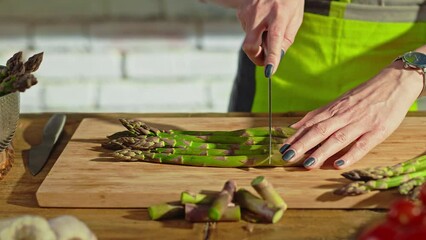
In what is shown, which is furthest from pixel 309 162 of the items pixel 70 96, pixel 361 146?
pixel 70 96

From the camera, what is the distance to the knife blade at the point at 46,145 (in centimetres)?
215

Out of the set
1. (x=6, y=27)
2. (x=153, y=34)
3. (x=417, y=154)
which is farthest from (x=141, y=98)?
(x=417, y=154)

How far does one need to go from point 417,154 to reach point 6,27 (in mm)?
2965

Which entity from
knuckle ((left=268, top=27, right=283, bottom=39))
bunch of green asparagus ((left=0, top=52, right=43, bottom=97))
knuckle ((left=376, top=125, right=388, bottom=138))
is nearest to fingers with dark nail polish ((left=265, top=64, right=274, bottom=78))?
knuckle ((left=268, top=27, right=283, bottom=39))

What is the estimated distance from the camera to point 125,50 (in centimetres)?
447

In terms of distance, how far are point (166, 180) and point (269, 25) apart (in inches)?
23.8

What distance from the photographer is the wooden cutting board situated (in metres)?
1.88

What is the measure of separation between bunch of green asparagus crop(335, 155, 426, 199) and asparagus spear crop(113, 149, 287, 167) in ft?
0.73

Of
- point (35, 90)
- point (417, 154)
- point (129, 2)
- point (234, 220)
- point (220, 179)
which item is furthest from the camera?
point (35, 90)

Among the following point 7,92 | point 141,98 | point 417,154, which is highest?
point 7,92

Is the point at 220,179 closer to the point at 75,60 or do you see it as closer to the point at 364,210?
the point at 364,210

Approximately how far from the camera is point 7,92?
1.98 m

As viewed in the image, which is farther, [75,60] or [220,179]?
[75,60]

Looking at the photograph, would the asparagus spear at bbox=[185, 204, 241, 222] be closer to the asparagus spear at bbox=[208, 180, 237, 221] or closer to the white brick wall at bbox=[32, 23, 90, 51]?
the asparagus spear at bbox=[208, 180, 237, 221]
